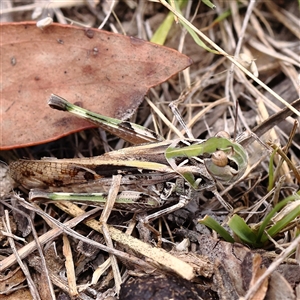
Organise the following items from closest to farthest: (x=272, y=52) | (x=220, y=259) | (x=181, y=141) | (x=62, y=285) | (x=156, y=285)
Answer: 1. (x=156, y=285)
2. (x=220, y=259)
3. (x=62, y=285)
4. (x=181, y=141)
5. (x=272, y=52)

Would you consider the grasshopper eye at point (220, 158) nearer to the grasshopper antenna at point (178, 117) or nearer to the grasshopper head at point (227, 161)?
the grasshopper head at point (227, 161)

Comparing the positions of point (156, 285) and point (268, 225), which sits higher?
point (268, 225)

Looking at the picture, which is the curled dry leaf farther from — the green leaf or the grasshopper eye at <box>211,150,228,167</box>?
the green leaf

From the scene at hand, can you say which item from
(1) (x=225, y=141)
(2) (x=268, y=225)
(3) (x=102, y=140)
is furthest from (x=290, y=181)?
(3) (x=102, y=140)

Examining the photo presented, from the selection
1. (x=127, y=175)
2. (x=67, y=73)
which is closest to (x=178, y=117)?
(x=127, y=175)

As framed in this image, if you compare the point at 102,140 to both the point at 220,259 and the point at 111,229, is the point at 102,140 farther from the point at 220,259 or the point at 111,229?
the point at 220,259

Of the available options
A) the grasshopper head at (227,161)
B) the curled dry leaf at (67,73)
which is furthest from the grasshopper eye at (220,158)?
the curled dry leaf at (67,73)
